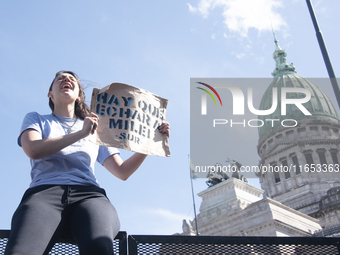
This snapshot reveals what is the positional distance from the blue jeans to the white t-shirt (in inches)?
3.8

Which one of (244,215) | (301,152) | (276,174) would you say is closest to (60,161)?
(244,215)

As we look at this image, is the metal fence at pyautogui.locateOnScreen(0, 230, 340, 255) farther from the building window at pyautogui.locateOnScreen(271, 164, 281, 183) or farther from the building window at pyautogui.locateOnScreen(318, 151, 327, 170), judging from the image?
the building window at pyautogui.locateOnScreen(271, 164, 281, 183)

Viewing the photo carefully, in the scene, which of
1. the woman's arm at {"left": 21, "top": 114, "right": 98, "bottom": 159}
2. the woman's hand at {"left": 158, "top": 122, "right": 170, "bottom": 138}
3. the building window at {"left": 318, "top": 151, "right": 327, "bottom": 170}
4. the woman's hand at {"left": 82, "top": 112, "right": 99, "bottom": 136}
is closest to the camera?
the woman's arm at {"left": 21, "top": 114, "right": 98, "bottom": 159}

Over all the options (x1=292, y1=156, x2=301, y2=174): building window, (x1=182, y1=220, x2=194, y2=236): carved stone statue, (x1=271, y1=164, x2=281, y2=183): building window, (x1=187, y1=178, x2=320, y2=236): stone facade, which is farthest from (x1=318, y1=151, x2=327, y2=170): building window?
(x1=182, y1=220, x2=194, y2=236): carved stone statue

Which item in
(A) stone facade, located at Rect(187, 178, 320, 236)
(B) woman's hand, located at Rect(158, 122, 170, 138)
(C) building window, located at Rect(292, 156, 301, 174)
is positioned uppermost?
(C) building window, located at Rect(292, 156, 301, 174)

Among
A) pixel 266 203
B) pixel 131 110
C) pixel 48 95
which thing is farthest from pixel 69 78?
pixel 266 203

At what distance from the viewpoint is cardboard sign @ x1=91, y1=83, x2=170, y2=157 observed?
146 inches

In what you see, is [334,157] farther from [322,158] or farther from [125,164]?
[125,164]

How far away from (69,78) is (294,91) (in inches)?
2531

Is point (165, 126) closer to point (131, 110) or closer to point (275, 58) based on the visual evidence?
point (131, 110)

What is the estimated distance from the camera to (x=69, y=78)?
12.6ft

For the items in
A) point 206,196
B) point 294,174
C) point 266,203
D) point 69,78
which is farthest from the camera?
point 294,174

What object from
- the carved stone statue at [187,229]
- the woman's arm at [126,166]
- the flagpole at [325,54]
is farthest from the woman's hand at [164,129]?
the carved stone statue at [187,229]

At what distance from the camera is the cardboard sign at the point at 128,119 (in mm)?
3701
